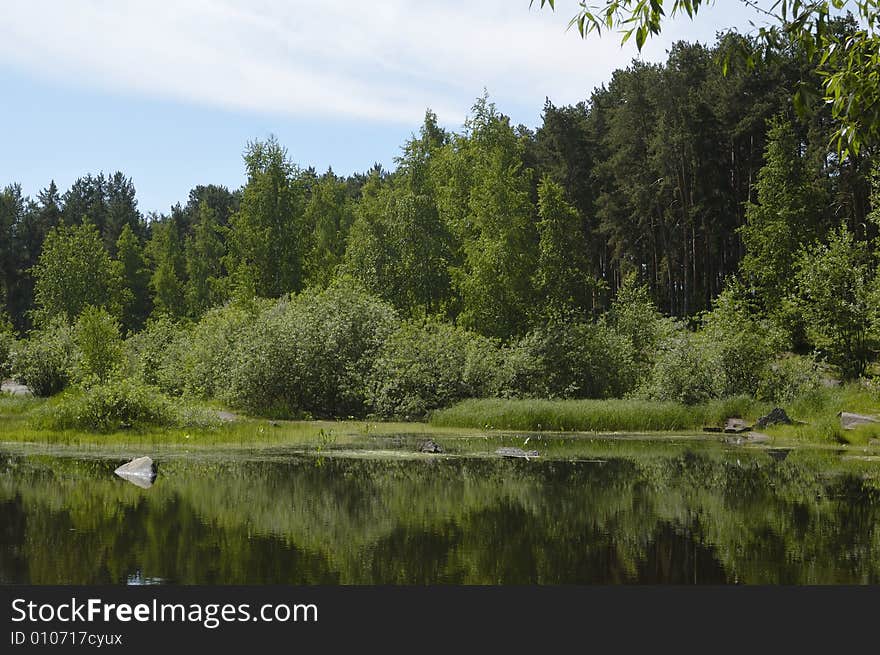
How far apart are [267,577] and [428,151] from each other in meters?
61.6

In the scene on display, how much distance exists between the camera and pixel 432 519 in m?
17.8

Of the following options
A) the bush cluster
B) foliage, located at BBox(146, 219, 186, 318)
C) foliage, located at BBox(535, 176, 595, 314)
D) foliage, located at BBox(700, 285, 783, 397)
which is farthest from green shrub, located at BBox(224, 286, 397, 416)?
foliage, located at BBox(146, 219, 186, 318)

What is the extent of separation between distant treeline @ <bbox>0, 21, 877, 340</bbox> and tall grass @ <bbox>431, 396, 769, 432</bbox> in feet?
35.7

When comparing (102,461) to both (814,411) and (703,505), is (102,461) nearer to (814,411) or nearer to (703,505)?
(703,505)

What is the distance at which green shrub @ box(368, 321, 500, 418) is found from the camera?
44.1 metres

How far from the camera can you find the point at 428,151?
71875 millimetres

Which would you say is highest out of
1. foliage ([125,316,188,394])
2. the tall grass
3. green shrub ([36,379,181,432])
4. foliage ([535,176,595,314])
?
foliage ([535,176,595,314])

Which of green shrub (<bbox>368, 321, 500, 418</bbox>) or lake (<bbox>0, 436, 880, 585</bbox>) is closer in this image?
lake (<bbox>0, 436, 880, 585</bbox>)

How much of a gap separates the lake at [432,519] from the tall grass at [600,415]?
11.1 m

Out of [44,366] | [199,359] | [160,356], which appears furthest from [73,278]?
[199,359]

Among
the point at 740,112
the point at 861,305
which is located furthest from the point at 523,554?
the point at 740,112

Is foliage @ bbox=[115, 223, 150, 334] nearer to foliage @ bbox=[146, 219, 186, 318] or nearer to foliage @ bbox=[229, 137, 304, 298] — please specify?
foliage @ bbox=[146, 219, 186, 318]

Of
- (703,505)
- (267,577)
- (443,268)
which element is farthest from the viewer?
(443,268)

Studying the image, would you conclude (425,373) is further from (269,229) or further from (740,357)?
(269,229)
